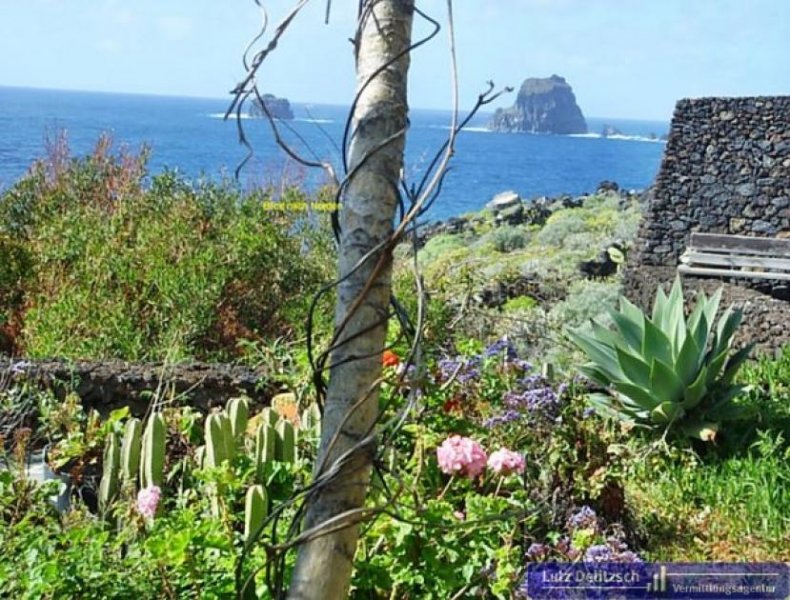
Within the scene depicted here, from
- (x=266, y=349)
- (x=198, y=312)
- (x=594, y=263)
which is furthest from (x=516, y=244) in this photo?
(x=266, y=349)

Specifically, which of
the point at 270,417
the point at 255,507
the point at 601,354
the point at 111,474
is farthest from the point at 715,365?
the point at 111,474

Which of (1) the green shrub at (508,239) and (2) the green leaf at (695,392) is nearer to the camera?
(2) the green leaf at (695,392)

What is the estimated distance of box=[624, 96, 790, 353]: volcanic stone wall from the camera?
540 inches

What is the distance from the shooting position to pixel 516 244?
18281 millimetres

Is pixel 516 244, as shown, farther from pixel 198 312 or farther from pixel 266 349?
pixel 266 349

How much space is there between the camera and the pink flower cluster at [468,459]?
290 cm

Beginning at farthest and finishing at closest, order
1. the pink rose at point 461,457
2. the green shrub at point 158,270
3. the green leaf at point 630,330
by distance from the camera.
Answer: the green shrub at point 158,270 → the green leaf at point 630,330 → the pink rose at point 461,457

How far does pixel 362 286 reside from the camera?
158 centimetres

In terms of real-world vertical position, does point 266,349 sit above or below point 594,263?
above

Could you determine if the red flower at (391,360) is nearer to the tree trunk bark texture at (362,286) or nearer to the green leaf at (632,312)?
the green leaf at (632,312)

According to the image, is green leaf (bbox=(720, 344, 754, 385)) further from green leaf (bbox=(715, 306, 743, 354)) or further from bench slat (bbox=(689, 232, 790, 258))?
bench slat (bbox=(689, 232, 790, 258))

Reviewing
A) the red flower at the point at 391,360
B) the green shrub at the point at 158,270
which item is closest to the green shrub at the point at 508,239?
the green shrub at the point at 158,270

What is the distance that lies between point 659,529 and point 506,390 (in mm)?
920

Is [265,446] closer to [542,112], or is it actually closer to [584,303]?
[584,303]
